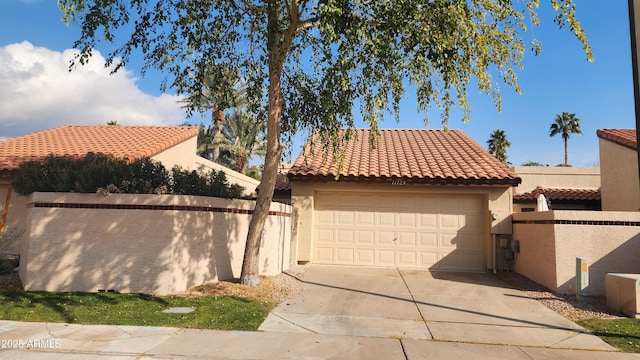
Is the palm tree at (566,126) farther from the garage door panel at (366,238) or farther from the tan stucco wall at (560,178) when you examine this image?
the garage door panel at (366,238)

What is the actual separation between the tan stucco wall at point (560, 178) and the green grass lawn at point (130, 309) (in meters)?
20.0

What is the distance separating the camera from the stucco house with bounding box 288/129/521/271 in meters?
13.4

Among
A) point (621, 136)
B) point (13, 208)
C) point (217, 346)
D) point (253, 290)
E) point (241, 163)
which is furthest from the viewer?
point (241, 163)

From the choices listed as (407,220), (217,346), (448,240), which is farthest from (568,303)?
Answer: (217,346)

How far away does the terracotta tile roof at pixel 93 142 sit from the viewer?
1471cm

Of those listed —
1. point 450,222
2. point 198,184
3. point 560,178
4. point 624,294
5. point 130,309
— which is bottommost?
point 130,309

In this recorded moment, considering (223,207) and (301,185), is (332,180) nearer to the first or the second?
(301,185)

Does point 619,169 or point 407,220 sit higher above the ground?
point 619,169

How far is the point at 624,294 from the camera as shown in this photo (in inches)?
324

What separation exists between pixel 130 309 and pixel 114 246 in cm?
191

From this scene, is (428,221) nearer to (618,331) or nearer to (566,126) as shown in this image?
(618,331)

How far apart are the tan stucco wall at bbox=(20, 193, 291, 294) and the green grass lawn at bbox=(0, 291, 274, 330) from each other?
1.26ft

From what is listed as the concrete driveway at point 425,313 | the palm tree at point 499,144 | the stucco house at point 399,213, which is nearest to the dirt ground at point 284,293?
the concrete driveway at point 425,313

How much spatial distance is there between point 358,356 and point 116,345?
10.8ft
